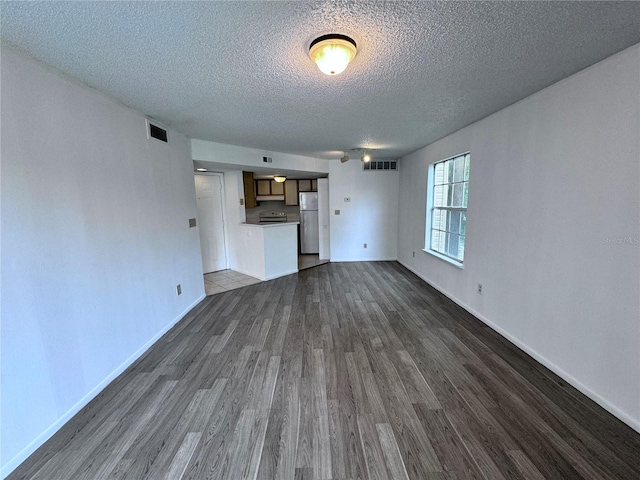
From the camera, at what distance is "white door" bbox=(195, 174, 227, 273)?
479 cm

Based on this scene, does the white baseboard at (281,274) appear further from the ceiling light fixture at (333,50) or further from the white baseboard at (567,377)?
the ceiling light fixture at (333,50)

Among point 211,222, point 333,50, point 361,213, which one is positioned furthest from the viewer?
point 361,213

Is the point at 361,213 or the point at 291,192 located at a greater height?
the point at 291,192

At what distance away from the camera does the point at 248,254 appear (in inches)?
189

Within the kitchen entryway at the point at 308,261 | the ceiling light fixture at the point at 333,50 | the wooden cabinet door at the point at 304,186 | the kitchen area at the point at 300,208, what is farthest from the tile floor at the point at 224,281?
the ceiling light fixture at the point at 333,50

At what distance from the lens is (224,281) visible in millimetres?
4504

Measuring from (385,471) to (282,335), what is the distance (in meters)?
1.56

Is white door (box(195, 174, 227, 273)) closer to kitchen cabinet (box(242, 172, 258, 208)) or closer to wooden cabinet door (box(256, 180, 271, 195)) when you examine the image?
kitchen cabinet (box(242, 172, 258, 208))

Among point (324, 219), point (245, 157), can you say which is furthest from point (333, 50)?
point (324, 219)

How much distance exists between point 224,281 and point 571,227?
4.52 m

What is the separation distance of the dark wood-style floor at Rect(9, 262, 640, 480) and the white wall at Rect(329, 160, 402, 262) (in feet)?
10.3

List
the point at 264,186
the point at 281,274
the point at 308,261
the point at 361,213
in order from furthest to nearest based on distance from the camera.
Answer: the point at 264,186, the point at 308,261, the point at 361,213, the point at 281,274

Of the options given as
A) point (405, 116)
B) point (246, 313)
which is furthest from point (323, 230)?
point (405, 116)

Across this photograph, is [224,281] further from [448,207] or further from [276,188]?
[448,207]
